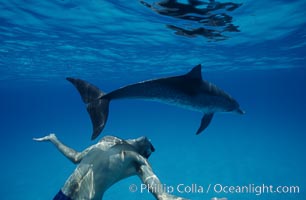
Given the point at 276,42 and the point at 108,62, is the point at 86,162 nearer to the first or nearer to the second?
the point at 276,42

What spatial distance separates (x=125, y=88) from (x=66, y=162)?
21.4m

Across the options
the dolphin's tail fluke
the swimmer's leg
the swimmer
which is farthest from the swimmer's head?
the dolphin's tail fluke

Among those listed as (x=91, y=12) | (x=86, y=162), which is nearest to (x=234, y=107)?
(x=86, y=162)

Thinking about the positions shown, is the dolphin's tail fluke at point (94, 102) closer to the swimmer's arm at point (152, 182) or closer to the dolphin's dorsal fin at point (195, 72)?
the swimmer's arm at point (152, 182)

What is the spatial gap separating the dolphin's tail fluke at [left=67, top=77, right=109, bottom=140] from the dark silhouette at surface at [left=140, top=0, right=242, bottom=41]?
8.01 meters

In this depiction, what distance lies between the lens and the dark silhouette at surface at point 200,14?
44.0ft

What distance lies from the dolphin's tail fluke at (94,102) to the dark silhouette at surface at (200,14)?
315 inches

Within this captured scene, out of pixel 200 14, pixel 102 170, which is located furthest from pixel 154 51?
pixel 102 170

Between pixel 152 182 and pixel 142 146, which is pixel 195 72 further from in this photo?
pixel 152 182

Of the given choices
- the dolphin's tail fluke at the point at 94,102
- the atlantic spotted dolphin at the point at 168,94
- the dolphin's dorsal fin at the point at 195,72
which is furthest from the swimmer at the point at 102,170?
the dolphin's dorsal fin at the point at 195,72

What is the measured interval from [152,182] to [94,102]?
2778 millimetres

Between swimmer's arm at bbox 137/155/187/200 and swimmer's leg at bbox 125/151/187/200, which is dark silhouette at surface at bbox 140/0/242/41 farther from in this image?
swimmer's arm at bbox 137/155/187/200

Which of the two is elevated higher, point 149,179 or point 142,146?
point 142,146

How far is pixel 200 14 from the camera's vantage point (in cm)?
1491
